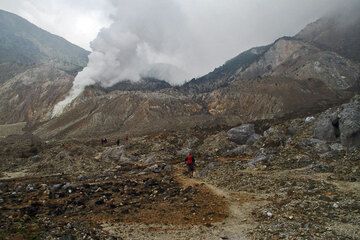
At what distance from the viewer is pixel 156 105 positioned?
450 feet

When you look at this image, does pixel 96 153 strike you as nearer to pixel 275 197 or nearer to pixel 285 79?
pixel 275 197

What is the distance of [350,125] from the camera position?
38688 mm

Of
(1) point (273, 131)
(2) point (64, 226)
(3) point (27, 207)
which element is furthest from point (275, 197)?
(1) point (273, 131)

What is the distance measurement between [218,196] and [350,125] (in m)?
17.5

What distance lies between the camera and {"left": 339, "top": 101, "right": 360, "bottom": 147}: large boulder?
123 feet

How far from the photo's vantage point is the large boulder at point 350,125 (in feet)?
123

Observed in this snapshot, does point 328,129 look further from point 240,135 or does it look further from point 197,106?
point 197,106

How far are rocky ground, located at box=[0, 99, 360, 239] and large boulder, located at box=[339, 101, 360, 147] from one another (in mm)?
88

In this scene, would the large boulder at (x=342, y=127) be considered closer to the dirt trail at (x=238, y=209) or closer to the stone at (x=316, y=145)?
the stone at (x=316, y=145)

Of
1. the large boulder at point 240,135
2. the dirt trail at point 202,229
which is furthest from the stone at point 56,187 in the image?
the large boulder at point 240,135

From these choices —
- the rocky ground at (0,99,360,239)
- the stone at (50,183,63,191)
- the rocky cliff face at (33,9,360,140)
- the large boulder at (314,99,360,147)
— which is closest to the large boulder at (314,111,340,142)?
the large boulder at (314,99,360,147)

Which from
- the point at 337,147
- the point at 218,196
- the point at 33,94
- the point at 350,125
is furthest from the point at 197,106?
the point at 218,196

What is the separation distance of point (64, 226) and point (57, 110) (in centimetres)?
14251

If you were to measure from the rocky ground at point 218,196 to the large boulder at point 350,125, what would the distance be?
0.29 ft
